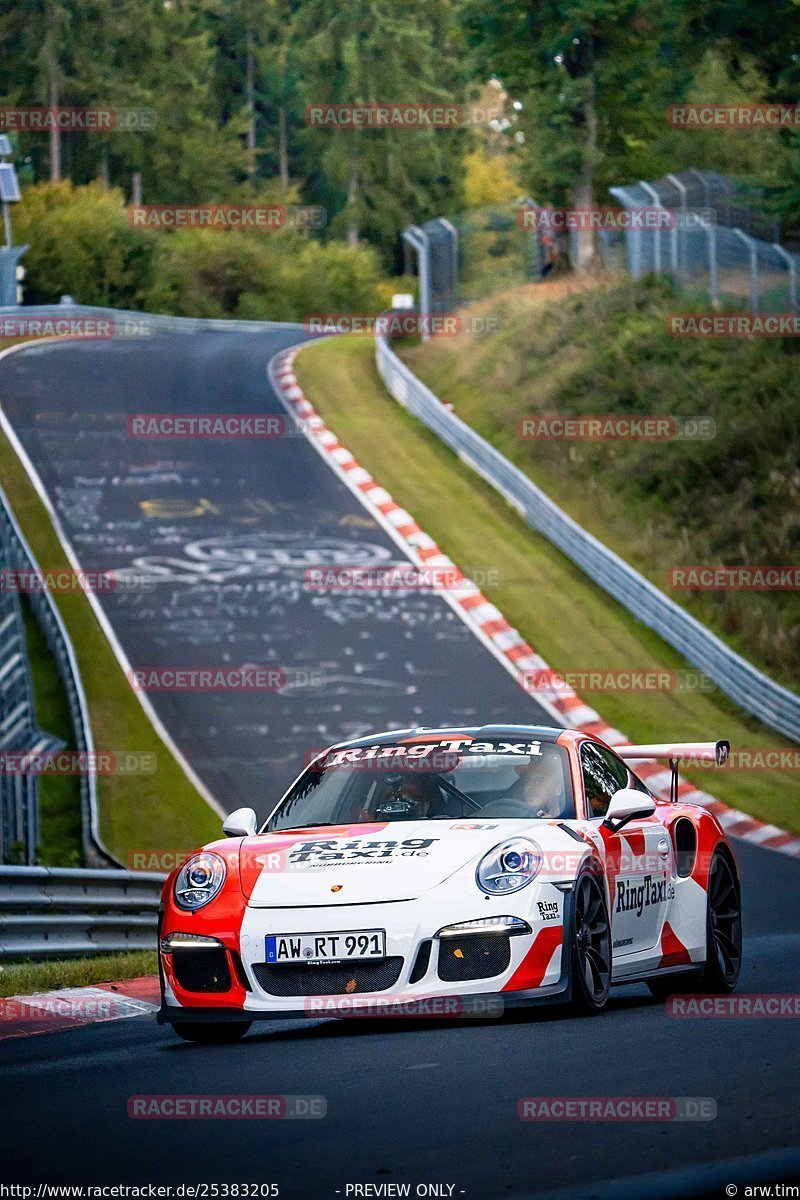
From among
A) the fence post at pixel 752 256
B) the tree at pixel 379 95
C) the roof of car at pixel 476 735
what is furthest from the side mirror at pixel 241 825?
the tree at pixel 379 95

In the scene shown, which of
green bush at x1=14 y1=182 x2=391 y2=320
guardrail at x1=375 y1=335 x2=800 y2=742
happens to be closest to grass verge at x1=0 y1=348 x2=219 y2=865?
guardrail at x1=375 y1=335 x2=800 y2=742

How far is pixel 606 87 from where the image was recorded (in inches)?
1825

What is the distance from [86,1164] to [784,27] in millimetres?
37273

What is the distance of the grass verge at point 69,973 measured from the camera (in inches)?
391

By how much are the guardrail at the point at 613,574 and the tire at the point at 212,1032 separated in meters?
15.3

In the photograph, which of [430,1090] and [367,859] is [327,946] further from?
[430,1090]

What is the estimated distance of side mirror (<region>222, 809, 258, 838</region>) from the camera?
8.23 meters

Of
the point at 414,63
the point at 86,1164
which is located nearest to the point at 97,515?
the point at 86,1164

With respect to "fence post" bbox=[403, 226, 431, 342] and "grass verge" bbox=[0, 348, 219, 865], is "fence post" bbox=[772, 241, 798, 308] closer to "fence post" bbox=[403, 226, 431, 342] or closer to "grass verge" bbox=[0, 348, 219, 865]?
"fence post" bbox=[403, 226, 431, 342]

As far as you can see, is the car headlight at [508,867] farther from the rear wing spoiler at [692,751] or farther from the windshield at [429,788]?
the rear wing spoiler at [692,751]

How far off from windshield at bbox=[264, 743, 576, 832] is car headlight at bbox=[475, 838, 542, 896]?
0.59m

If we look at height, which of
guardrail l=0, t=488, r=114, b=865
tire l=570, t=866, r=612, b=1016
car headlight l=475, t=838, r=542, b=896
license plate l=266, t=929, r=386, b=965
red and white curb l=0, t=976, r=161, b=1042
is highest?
car headlight l=475, t=838, r=542, b=896

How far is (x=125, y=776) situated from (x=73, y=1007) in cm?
1130

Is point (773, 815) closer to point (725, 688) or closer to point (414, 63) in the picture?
point (725, 688)
